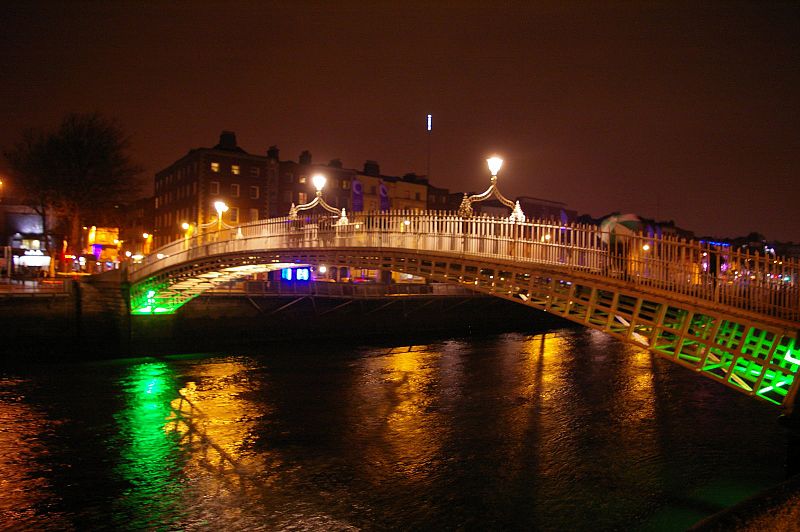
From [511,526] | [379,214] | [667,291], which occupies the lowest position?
[511,526]

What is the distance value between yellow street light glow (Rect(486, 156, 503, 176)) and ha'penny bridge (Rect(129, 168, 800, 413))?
1.57ft

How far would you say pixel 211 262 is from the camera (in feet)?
84.6

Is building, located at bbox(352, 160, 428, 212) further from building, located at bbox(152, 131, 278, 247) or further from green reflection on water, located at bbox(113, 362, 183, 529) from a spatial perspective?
green reflection on water, located at bbox(113, 362, 183, 529)

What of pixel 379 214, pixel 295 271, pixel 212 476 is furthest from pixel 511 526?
pixel 295 271

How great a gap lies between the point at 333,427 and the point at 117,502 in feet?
20.3

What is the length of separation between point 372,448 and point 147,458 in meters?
5.27

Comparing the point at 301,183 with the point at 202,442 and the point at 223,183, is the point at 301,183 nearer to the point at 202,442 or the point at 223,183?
the point at 223,183

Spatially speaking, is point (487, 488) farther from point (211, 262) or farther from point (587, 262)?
point (211, 262)

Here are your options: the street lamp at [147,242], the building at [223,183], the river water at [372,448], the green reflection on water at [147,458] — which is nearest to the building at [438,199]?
the building at [223,183]

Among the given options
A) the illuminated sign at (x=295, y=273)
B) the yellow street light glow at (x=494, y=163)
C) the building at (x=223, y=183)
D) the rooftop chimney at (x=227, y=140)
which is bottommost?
the illuminated sign at (x=295, y=273)

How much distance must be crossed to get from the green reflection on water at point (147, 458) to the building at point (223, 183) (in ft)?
121

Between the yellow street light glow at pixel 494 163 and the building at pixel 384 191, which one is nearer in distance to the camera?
the yellow street light glow at pixel 494 163

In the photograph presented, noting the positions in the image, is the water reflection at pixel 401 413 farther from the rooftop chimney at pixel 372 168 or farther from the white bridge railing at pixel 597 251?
the rooftop chimney at pixel 372 168

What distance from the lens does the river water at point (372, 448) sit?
35.9 ft
